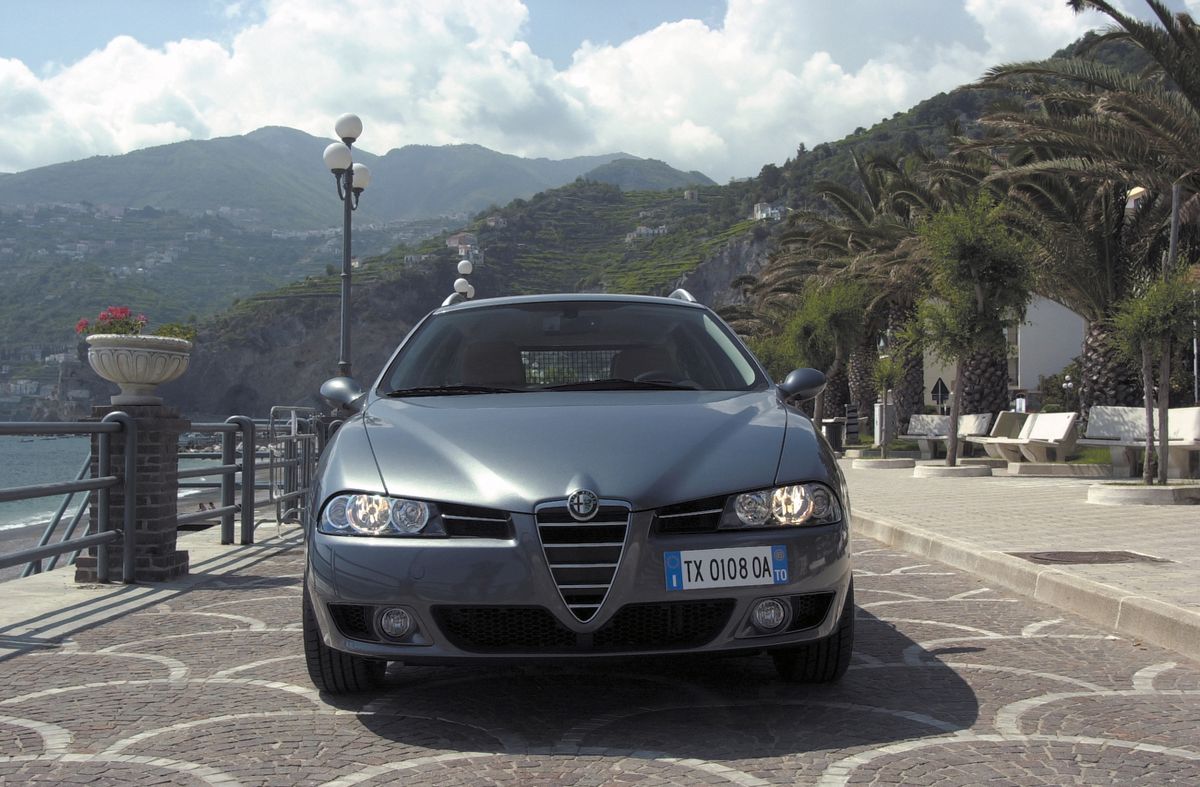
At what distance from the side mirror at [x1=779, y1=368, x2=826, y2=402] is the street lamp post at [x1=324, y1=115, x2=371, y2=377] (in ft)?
40.3

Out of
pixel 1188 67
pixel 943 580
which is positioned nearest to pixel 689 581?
pixel 943 580

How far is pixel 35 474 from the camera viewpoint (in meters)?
91.8

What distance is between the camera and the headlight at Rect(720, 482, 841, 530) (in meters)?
3.80

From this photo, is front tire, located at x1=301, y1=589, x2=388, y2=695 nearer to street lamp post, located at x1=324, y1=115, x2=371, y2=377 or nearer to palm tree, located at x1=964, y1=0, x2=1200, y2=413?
street lamp post, located at x1=324, y1=115, x2=371, y2=377

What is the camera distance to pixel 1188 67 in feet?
52.2

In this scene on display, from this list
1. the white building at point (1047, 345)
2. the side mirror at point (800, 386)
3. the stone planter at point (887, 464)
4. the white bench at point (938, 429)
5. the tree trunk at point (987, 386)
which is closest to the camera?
the side mirror at point (800, 386)

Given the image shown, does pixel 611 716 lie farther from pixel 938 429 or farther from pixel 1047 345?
pixel 1047 345

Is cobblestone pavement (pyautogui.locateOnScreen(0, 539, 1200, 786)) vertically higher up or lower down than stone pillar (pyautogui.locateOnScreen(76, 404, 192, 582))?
lower down

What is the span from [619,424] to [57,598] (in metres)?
4.57

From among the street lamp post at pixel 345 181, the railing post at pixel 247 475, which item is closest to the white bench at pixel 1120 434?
the street lamp post at pixel 345 181

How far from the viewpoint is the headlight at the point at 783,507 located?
3.80m

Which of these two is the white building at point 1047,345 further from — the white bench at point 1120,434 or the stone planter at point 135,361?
the stone planter at point 135,361

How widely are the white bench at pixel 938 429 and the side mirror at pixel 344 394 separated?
856 inches

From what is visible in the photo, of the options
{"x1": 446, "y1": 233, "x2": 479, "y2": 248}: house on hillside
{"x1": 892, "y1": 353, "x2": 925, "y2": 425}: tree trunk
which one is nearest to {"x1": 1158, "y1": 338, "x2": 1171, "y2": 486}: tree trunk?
{"x1": 892, "y1": 353, "x2": 925, "y2": 425}: tree trunk
